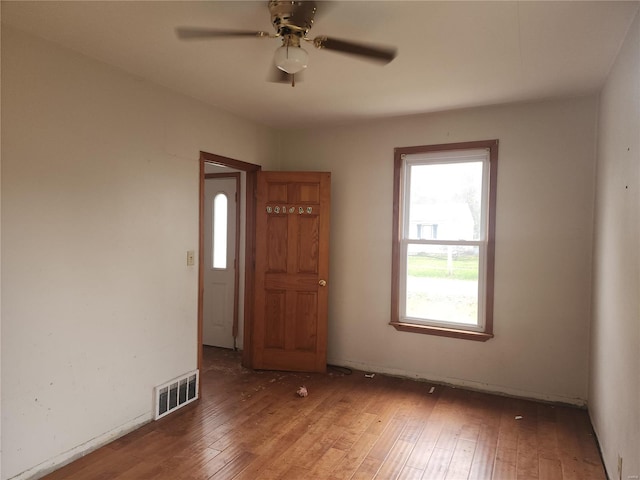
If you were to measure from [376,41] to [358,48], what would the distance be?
37 cm

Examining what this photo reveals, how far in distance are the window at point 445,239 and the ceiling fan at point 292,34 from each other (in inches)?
75.6

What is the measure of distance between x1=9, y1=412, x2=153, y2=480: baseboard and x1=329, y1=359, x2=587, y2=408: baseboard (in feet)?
6.65

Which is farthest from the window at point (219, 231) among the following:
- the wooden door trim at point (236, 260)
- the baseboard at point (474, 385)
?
the baseboard at point (474, 385)

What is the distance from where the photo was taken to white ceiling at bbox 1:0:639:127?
1970mm

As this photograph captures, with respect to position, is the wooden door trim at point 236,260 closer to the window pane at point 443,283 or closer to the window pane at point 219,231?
the window pane at point 219,231

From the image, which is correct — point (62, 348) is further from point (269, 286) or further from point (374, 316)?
point (374, 316)

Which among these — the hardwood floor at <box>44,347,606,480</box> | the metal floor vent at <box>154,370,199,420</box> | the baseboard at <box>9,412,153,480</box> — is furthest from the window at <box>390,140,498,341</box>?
the baseboard at <box>9,412,153,480</box>

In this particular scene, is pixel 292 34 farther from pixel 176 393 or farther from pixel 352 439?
pixel 176 393

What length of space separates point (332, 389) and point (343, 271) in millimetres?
1202

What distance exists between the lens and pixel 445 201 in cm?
371

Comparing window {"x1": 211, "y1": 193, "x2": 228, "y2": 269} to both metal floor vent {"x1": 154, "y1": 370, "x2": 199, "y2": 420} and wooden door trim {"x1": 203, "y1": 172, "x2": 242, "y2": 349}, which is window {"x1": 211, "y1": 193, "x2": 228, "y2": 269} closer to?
wooden door trim {"x1": 203, "y1": 172, "x2": 242, "y2": 349}

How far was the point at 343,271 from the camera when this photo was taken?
4188mm

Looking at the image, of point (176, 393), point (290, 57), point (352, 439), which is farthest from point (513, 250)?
point (176, 393)

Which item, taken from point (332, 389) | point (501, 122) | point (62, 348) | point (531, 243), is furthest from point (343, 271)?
point (62, 348)
